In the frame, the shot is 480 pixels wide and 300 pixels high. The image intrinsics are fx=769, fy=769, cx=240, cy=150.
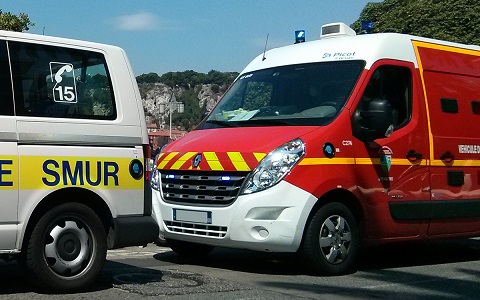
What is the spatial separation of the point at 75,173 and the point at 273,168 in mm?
2032

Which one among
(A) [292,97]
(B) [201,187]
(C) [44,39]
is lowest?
(B) [201,187]

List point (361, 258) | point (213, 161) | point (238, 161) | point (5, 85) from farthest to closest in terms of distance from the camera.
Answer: point (361, 258)
point (213, 161)
point (238, 161)
point (5, 85)

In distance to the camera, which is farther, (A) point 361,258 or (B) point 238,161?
(A) point 361,258

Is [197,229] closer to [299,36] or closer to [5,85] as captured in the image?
[5,85]

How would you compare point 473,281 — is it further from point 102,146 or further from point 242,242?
point 102,146

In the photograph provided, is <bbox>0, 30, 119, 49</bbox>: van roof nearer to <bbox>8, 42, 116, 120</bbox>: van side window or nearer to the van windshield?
<bbox>8, 42, 116, 120</bbox>: van side window

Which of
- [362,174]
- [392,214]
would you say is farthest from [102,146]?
[392,214]

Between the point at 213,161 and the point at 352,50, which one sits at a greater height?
the point at 352,50

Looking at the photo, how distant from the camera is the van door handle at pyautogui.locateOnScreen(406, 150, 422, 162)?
27.5 feet

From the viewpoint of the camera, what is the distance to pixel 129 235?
6520 mm

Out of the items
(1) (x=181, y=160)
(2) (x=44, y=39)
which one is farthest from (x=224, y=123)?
(2) (x=44, y=39)

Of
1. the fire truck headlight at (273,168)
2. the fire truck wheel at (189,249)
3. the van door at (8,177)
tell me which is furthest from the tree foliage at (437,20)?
the van door at (8,177)

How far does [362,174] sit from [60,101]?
10.7 ft

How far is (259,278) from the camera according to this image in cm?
748
